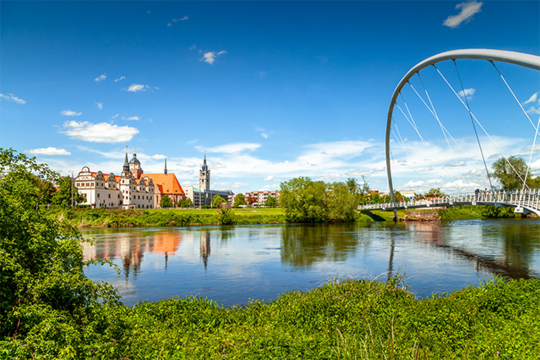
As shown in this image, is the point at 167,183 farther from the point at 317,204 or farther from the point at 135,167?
the point at 317,204

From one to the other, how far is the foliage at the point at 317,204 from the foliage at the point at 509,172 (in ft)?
69.4

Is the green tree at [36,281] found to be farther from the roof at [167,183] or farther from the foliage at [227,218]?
the roof at [167,183]

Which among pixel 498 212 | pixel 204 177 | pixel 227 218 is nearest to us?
pixel 227 218

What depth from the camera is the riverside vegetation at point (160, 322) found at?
3.91m

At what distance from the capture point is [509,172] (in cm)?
4878

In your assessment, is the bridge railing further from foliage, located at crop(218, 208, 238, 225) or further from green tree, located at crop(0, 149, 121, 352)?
foliage, located at crop(218, 208, 238, 225)

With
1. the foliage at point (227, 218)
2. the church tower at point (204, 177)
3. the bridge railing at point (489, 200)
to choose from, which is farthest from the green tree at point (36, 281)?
the church tower at point (204, 177)

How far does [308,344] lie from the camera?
4.39 m

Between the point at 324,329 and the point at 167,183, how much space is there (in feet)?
397

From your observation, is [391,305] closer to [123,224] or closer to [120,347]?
[120,347]

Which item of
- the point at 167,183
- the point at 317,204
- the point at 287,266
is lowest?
the point at 287,266

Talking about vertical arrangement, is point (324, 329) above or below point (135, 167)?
below

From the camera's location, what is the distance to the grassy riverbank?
156 inches

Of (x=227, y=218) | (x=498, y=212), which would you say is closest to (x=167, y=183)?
(x=227, y=218)
